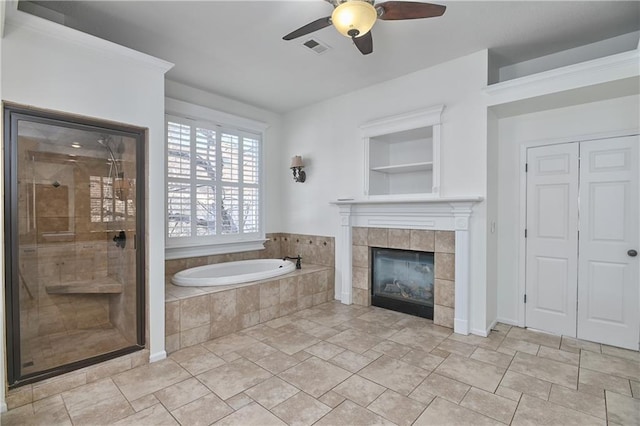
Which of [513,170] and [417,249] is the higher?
[513,170]

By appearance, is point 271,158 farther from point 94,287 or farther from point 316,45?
point 94,287

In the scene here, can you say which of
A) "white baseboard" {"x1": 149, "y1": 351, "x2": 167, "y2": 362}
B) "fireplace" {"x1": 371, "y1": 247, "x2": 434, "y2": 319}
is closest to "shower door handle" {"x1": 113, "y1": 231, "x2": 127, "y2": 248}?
"white baseboard" {"x1": 149, "y1": 351, "x2": 167, "y2": 362}

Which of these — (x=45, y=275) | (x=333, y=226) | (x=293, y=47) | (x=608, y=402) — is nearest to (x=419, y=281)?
(x=333, y=226)

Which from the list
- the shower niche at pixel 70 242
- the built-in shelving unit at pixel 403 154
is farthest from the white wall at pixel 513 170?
the shower niche at pixel 70 242

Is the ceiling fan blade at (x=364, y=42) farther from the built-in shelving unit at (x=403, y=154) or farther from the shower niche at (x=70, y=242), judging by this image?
the shower niche at (x=70, y=242)

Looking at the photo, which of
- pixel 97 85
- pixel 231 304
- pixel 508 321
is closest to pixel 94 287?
pixel 231 304

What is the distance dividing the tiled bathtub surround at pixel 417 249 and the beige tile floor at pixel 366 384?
334 millimetres

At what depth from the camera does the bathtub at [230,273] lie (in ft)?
11.0

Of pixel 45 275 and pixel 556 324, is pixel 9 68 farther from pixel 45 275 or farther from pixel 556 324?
pixel 556 324

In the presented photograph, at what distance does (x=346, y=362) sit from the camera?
104 inches

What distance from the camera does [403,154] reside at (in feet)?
13.8

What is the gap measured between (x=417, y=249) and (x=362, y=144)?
151 cm

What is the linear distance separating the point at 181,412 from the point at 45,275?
1.51 metres

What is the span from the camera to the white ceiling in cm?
246
